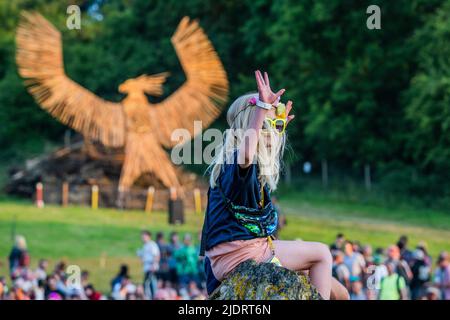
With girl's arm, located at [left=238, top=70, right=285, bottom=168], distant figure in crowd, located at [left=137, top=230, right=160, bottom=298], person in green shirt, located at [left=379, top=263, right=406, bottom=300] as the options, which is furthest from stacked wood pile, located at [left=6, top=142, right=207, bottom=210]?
girl's arm, located at [left=238, top=70, right=285, bottom=168]

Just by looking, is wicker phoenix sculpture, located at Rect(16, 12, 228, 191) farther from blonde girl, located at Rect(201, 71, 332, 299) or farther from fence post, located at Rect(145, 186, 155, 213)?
blonde girl, located at Rect(201, 71, 332, 299)

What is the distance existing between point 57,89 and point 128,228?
5.46 metres

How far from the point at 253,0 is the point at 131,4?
8.41 metres

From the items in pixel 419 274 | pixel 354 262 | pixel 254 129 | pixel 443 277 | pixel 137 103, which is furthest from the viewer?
pixel 137 103

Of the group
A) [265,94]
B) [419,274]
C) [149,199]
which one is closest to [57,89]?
[149,199]

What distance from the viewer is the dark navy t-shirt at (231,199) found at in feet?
18.3

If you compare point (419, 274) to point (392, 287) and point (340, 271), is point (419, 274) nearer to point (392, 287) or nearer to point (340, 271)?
point (340, 271)

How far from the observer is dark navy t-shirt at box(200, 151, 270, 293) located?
558 centimetres

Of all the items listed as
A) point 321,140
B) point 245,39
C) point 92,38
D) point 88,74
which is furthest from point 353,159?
point 92,38

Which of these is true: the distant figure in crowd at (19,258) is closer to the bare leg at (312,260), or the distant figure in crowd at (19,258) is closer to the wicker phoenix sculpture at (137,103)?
the wicker phoenix sculpture at (137,103)

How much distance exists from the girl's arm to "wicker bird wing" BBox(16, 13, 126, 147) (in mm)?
27200

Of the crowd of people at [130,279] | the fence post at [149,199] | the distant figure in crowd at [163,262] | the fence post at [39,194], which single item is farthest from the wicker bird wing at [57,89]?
the distant figure in crowd at [163,262]

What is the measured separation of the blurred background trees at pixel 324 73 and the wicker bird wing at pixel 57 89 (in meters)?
6.09

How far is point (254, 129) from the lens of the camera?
5.46m
